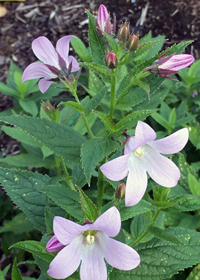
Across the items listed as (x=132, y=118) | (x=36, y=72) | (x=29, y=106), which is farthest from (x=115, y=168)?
(x=29, y=106)

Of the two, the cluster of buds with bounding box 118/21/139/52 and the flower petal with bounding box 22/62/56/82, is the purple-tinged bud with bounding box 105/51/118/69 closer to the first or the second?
the cluster of buds with bounding box 118/21/139/52

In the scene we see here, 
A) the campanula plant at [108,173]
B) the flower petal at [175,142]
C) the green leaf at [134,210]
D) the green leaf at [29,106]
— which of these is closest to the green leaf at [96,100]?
the campanula plant at [108,173]

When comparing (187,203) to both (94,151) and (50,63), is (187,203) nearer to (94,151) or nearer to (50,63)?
(94,151)

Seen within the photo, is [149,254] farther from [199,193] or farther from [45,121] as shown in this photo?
[45,121]

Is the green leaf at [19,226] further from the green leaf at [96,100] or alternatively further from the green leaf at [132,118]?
the green leaf at [132,118]

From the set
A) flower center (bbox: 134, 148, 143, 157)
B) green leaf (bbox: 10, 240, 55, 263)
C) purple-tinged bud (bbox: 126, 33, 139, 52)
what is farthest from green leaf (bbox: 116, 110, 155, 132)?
green leaf (bbox: 10, 240, 55, 263)

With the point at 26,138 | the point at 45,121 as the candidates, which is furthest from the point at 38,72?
the point at 26,138
